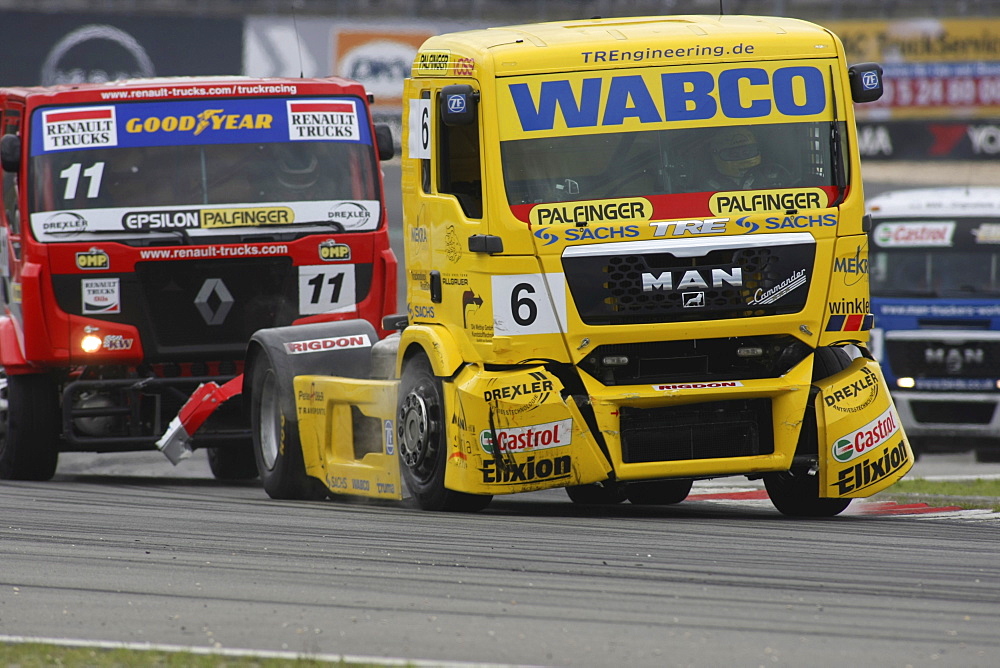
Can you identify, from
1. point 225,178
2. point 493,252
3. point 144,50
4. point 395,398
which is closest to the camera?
point 493,252

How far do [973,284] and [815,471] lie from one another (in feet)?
29.5

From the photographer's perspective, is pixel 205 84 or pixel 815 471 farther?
pixel 205 84

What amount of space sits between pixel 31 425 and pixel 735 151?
260 inches

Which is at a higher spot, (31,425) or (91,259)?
(91,259)

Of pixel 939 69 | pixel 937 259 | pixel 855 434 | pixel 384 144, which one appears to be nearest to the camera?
pixel 855 434

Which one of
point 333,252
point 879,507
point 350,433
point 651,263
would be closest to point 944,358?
point 879,507

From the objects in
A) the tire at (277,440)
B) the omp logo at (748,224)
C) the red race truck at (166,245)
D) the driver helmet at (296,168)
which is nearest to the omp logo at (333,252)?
the red race truck at (166,245)

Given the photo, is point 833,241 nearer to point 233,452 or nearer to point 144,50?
point 233,452

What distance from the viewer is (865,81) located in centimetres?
998

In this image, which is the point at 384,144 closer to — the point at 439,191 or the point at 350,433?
the point at 350,433

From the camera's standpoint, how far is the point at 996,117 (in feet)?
135

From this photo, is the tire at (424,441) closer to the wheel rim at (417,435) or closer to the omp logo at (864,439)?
the wheel rim at (417,435)

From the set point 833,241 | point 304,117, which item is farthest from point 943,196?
point 833,241

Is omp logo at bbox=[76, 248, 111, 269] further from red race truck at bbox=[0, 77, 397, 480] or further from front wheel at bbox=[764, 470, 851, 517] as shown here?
front wheel at bbox=[764, 470, 851, 517]
